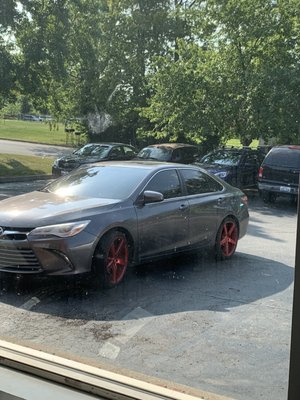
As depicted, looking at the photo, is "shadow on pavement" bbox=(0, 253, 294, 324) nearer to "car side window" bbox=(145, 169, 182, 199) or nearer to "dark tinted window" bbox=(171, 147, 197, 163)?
"dark tinted window" bbox=(171, 147, 197, 163)

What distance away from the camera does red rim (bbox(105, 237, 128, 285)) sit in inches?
104

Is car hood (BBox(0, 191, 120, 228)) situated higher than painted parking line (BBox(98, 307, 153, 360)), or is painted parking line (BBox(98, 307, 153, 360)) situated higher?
car hood (BBox(0, 191, 120, 228))

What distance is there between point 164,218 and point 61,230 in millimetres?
731

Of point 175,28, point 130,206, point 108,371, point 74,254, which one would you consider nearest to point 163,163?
point 130,206

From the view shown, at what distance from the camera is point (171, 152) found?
2510 mm

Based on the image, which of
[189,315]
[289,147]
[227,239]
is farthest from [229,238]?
[289,147]

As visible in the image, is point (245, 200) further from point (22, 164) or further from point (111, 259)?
point (22, 164)

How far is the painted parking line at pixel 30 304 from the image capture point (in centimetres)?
233

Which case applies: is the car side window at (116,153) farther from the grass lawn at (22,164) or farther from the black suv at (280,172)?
the black suv at (280,172)

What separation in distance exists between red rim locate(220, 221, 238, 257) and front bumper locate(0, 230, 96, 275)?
2.54ft

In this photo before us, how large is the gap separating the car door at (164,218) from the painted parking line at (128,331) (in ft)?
2.20

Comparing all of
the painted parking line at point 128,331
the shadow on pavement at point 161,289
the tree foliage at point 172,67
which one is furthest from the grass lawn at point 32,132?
the painted parking line at point 128,331

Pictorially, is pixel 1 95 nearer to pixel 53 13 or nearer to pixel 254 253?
pixel 53 13

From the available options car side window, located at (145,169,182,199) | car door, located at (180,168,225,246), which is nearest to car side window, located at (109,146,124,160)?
car door, located at (180,168,225,246)
